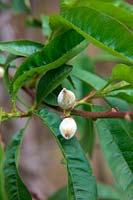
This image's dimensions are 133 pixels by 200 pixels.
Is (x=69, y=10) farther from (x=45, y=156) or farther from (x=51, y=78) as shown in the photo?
(x=45, y=156)

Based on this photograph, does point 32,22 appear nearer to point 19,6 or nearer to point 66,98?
point 19,6

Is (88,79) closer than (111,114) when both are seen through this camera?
No

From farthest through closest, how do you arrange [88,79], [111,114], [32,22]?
[32,22]
[88,79]
[111,114]

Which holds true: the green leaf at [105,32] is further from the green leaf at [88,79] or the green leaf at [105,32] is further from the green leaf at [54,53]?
the green leaf at [88,79]

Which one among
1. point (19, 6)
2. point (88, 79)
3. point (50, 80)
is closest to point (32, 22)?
point (19, 6)

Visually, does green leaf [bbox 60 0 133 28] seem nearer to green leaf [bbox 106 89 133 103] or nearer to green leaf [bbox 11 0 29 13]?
green leaf [bbox 106 89 133 103]

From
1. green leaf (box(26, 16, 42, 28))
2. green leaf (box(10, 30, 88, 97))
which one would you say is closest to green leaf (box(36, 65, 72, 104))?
green leaf (box(10, 30, 88, 97))
